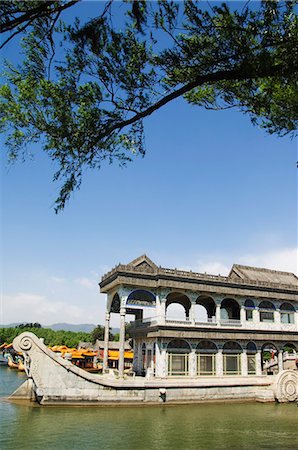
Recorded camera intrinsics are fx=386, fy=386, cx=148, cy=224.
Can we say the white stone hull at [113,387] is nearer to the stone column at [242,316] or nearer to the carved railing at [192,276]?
the stone column at [242,316]

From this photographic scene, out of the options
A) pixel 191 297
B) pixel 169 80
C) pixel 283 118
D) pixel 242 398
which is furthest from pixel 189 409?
pixel 169 80

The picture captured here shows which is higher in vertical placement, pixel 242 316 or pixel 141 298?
pixel 141 298

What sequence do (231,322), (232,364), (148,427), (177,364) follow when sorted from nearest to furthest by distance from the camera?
(148,427)
(177,364)
(232,364)
(231,322)

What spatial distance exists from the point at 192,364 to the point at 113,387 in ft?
14.9

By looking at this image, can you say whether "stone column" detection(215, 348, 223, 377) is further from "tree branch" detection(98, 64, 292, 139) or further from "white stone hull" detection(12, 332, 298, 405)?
"tree branch" detection(98, 64, 292, 139)

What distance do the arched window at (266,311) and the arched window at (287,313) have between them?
0.66 m

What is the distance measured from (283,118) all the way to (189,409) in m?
11.9

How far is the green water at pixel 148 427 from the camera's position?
383 inches

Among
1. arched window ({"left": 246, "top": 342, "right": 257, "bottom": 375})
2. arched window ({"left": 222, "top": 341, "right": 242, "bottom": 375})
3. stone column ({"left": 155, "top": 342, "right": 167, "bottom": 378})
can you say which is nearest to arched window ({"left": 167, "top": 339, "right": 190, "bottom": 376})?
stone column ({"left": 155, "top": 342, "right": 167, "bottom": 378})

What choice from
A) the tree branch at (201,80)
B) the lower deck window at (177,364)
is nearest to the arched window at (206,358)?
the lower deck window at (177,364)

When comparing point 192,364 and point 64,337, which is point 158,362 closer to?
point 192,364

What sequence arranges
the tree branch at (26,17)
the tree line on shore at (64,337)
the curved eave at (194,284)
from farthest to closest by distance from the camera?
the tree line on shore at (64,337)
the curved eave at (194,284)
the tree branch at (26,17)

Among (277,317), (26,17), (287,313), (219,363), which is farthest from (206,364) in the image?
(26,17)

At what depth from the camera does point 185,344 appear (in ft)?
61.1
